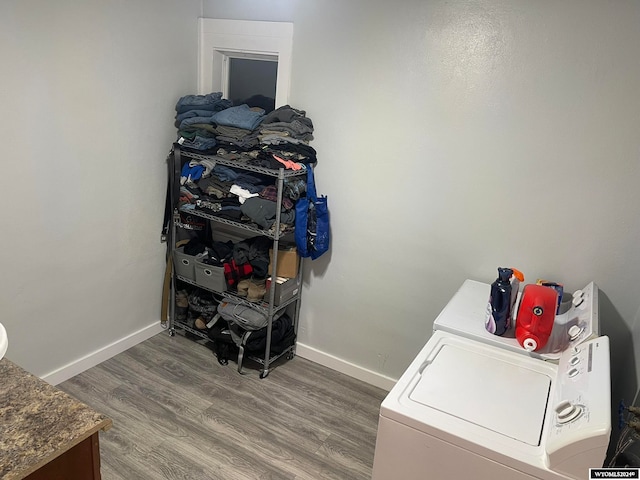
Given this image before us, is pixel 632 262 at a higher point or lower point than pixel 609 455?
higher

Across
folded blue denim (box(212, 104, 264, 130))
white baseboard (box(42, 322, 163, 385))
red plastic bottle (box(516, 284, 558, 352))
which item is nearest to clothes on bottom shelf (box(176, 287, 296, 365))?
white baseboard (box(42, 322, 163, 385))

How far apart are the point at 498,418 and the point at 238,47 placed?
2.45m

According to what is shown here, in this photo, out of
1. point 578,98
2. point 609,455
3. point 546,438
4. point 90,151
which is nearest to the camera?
point 546,438

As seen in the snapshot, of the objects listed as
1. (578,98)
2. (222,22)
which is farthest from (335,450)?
(222,22)

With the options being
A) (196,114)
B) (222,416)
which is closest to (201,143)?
(196,114)

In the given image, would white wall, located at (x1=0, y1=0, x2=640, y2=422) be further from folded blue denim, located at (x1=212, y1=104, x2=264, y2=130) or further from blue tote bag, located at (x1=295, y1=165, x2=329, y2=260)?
folded blue denim, located at (x1=212, y1=104, x2=264, y2=130)

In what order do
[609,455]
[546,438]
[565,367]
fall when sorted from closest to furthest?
[546,438] → [565,367] → [609,455]

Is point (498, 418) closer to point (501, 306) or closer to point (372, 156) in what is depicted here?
point (501, 306)

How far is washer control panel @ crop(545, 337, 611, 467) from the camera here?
3.87 feet

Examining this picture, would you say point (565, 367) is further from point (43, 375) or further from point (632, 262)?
point (43, 375)

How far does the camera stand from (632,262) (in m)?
2.07

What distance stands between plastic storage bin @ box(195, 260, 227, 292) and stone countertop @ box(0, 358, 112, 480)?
155 cm

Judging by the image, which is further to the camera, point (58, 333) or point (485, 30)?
point (58, 333)

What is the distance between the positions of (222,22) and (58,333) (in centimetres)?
204
